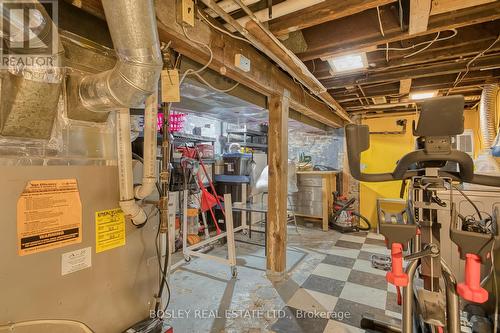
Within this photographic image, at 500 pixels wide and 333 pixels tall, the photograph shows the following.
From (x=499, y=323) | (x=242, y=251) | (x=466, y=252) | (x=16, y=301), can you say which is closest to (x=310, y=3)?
(x=466, y=252)

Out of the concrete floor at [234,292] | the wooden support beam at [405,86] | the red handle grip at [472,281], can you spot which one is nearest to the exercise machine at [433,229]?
the red handle grip at [472,281]

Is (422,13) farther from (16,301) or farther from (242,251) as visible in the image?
(242,251)

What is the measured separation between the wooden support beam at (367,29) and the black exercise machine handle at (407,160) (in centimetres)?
112

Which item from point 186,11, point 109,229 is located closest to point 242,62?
point 186,11

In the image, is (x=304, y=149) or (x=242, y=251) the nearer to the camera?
(x=242, y=251)

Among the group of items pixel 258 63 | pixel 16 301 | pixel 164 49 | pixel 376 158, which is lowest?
pixel 16 301

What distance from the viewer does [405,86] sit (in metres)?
2.91

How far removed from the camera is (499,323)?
5.02ft

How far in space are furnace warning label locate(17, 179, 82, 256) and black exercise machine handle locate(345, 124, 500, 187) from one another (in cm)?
110

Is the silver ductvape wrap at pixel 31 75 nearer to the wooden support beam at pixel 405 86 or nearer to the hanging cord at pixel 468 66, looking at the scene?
the hanging cord at pixel 468 66

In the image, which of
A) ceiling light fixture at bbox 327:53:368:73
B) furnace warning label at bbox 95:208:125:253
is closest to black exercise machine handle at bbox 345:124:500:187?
furnace warning label at bbox 95:208:125:253

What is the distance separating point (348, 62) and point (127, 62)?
6.81 feet

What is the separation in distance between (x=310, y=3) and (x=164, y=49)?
2.76 feet

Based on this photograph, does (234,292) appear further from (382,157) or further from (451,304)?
(382,157)
